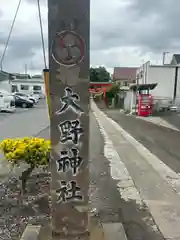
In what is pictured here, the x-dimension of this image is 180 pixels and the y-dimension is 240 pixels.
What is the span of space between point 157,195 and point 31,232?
2595mm

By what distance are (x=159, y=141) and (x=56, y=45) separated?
1127 cm

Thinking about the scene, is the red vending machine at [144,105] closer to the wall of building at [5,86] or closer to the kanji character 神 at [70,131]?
the wall of building at [5,86]

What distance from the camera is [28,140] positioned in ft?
18.6

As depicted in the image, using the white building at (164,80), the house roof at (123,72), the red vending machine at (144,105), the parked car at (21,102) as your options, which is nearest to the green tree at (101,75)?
the house roof at (123,72)

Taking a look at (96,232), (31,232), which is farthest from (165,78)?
(31,232)

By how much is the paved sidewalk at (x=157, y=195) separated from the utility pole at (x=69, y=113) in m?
1.51

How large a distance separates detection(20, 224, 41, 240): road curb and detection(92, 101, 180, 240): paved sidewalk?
162 centimetres

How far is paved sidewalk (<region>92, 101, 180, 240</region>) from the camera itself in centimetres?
471

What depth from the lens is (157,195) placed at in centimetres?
605

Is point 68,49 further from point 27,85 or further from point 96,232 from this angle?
point 27,85

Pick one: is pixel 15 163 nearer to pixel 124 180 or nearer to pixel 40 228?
pixel 40 228

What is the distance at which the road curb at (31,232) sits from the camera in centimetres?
418

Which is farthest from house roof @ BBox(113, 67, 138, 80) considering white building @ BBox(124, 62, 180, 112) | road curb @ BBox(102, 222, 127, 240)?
road curb @ BBox(102, 222, 127, 240)

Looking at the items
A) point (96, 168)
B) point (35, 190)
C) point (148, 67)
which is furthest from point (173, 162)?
point (148, 67)
